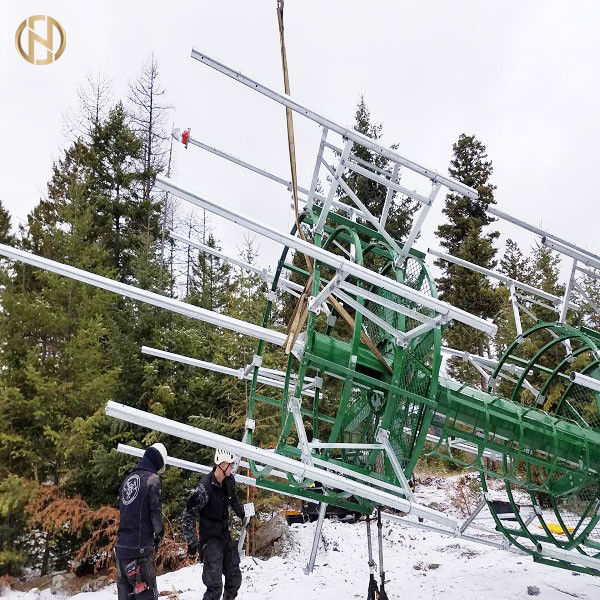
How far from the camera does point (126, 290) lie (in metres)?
4.40

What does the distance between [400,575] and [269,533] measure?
3.16m

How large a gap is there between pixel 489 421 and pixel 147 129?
2048cm

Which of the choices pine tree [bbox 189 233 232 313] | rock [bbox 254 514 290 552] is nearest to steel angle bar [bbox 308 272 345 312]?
rock [bbox 254 514 290 552]

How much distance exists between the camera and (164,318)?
12.1 meters

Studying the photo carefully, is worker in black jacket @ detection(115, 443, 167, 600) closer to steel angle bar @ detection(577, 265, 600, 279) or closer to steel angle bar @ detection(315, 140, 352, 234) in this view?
steel angle bar @ detection(315, 140, 352, 234)

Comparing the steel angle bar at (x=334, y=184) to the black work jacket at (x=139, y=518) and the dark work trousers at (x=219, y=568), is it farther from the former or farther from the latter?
the dark work trousers at (x=219, y=568)

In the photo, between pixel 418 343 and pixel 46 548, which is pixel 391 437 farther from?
pixel 46 548

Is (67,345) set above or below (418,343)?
below

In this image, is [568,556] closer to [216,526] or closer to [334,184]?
[216,526]

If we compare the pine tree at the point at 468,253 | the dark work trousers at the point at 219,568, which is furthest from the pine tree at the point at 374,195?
the dark work trousers at the point at 219,568

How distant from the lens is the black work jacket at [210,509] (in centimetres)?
565

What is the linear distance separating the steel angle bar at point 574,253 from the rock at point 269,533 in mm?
7002

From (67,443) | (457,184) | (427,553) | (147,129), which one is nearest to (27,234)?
(147,129)

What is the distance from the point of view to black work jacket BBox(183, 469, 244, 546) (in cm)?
565
